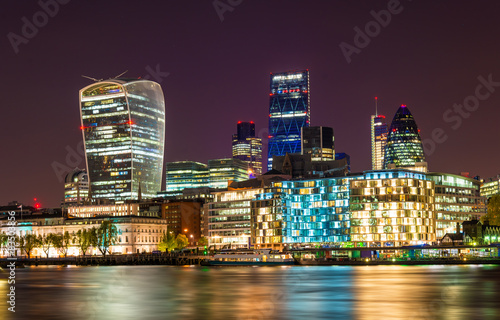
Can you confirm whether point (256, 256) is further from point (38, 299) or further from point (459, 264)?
point (38, 299)

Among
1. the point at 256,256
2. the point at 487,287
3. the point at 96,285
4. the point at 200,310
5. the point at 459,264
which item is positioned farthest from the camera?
the point at 256,256

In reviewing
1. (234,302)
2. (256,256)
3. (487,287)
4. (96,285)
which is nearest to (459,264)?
Answer: (256,256)

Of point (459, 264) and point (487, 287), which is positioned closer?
point (487, 287)

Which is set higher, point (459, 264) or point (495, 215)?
point (495, 215)

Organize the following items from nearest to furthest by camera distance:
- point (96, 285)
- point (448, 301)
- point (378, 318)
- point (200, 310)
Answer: point (378, 318) → point (200, 310) → point (448, 301) → point (96, 285)

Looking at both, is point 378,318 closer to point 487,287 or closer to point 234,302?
point 234,302

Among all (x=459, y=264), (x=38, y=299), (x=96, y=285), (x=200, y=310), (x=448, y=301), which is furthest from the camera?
(x=459, y=264)

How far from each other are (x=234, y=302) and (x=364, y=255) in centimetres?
13101

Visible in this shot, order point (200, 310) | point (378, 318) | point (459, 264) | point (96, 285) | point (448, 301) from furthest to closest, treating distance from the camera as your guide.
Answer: point (459, 264) → point (96, 285) → point (448, 301) → point (200, 310) → point (378, 318)

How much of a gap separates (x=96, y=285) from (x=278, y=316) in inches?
1953

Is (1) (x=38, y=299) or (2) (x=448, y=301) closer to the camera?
(2) (x=448, y=301)

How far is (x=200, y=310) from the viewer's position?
213 feet

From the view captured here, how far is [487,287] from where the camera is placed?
87.6 m

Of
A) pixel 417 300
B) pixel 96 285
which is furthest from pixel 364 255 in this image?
pixel 417 300
